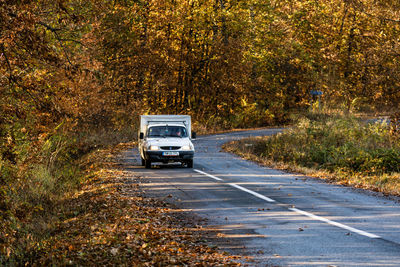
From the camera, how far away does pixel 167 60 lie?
42.8 metres

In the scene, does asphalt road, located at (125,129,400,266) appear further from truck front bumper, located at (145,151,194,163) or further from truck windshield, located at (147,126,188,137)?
truck windshield, located at (147,126,188,137)

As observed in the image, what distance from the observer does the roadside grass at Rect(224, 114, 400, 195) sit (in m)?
18.4

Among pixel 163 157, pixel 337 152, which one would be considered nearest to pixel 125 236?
pixel 163 157

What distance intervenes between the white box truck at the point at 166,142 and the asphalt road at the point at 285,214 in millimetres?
570

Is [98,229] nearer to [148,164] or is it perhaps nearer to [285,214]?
[285,214]

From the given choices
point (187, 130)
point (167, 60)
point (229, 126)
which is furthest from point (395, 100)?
point (187, 130)

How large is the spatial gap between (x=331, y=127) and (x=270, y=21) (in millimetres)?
24911

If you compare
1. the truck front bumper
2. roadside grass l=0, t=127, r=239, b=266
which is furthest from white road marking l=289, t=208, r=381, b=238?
Answer: the truck front bumper

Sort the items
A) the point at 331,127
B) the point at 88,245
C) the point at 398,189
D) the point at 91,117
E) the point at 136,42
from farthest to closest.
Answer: the point at 136,42 < the point at 91,117 < the point at 331,127 < the point at 398,189 < the point at 88,245

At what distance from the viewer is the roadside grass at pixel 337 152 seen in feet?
60.2

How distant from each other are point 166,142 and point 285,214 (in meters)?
9.41

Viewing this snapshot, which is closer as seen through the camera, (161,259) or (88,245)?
(161,259)

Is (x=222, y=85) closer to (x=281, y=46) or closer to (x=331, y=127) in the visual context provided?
(x=281, y=46)

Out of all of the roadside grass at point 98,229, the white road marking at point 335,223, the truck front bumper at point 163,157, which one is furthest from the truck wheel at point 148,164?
the white road marking at point 335,223
